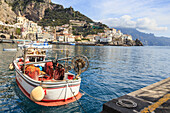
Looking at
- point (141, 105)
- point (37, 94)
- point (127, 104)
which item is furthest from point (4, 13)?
point (141, 105)

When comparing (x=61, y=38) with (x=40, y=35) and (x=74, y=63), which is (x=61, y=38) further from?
(x=74, y=63)

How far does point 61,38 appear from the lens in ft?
512

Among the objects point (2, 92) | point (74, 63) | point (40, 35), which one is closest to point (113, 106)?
point (74, 63)

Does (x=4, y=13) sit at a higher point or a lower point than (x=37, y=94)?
higher

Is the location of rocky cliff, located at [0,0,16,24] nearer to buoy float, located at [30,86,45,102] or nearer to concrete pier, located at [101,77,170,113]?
buoy float, located at [30,86,45,102]

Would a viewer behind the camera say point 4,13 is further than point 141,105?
Yes

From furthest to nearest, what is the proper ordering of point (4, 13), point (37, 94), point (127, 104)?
point (4, 13)
point (37, 94)
point (127, 104)

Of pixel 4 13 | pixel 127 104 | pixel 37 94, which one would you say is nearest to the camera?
pixel 127 104

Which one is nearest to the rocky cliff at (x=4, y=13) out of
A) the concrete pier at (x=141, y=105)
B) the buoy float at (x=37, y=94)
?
the buoy float at (x=37, y=94)

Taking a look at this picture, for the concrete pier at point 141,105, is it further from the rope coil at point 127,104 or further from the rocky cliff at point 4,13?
the rocky cliff at point 4,13

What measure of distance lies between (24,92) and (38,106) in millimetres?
2534

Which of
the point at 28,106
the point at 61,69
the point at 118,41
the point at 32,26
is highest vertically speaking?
the point at 32,26

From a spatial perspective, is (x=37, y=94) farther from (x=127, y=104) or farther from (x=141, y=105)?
(x=141, y=105)

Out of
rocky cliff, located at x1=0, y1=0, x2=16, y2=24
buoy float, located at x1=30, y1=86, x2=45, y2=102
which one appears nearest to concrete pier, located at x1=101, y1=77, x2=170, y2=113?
buoy float, located at x1=30, y1=86, x2=45, y2=102
